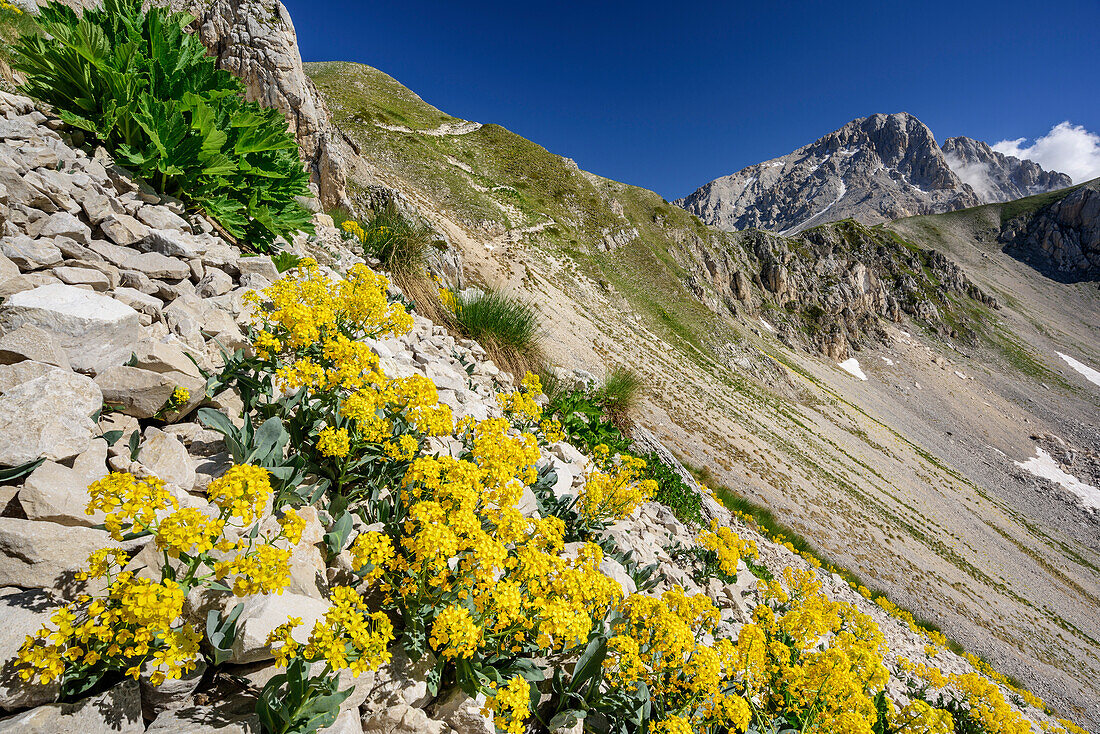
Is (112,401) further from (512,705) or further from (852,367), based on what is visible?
(852,367)

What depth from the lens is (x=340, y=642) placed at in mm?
1909

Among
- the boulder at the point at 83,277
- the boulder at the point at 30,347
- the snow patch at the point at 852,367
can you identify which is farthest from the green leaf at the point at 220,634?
the snow patch at the point at 852,367

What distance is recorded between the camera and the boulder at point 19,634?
1617 mm

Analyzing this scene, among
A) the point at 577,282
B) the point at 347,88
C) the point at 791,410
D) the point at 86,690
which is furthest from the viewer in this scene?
the point at 347,88

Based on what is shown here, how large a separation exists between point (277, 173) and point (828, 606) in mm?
10220

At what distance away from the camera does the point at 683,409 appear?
78.6 feet

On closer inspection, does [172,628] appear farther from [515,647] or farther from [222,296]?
[222,296]

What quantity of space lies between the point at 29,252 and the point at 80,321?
1.12m

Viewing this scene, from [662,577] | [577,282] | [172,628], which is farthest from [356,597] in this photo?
[577,282]

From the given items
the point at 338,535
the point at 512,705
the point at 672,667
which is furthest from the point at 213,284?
the point at 672,667

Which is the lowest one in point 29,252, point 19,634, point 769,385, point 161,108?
point 19,634

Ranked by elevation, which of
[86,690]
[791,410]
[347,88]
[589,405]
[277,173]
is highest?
[347,88]

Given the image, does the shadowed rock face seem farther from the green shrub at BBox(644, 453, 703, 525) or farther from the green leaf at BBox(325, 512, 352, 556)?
the green leaf at BBox(325, 512, 352, 556)

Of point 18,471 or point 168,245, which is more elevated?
point 168,245
